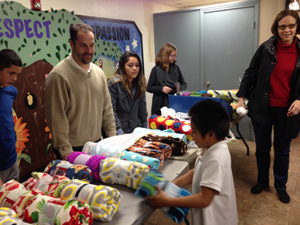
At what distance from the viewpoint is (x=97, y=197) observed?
0.96 m

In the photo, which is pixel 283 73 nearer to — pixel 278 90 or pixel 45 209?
pixel 278 90

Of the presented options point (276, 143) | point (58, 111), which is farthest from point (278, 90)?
point (58, 111)

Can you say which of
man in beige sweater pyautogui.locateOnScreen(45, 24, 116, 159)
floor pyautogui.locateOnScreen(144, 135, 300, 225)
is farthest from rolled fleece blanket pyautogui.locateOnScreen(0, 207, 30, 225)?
floor pyautogui.locateOnScreen(144, 135, 300, 225)

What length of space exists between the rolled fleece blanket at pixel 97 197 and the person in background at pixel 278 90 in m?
1.66

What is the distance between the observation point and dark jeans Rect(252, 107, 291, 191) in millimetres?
2225

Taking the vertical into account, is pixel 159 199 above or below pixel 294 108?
below

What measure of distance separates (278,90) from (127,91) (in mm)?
1277

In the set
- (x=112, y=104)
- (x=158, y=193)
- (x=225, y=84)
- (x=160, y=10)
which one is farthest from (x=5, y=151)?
(x=160, y=10)

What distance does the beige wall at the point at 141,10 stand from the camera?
3.10m

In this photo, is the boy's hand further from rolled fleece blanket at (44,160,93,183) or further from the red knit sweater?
the red knit sweater

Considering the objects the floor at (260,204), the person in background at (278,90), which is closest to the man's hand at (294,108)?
the person in background at (278,90)

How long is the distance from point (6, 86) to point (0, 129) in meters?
0.29

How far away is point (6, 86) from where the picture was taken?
5.57 feet

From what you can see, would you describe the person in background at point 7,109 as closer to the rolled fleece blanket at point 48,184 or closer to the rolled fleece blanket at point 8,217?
the rolled fleece blanket at point 48,184
